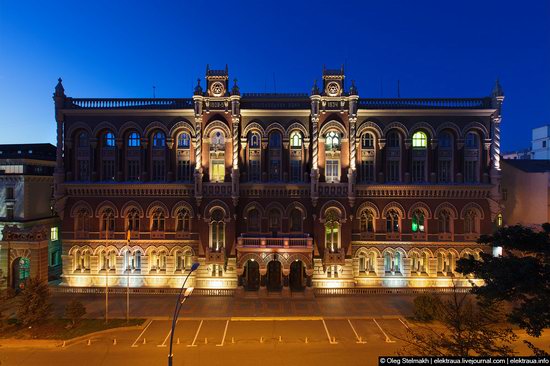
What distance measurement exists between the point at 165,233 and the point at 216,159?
10.1 meters

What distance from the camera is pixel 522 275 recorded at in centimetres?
1366

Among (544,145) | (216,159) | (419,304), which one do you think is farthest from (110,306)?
(544,145)

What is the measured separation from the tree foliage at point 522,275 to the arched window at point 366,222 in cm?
2697

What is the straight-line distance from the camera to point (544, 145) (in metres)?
69.9

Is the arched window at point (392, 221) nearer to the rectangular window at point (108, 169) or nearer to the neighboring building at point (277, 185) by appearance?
the neighboring building at point (277, 185)

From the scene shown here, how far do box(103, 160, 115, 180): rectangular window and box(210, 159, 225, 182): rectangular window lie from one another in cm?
1159

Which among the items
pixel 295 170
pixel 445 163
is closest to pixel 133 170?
pixel 295 170

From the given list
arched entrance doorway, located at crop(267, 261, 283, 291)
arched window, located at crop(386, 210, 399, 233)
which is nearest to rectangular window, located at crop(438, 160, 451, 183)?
arched window, located at crop(386, 210, 399, 233)

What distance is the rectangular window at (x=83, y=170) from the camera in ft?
142

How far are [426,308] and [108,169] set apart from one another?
35.8 m

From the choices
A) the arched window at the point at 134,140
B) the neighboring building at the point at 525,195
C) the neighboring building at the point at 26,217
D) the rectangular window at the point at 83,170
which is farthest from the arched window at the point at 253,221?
the neighboring building at the point at 525,195

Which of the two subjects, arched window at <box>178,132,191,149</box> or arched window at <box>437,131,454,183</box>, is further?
arched window at <box>178,132,191,149</box>

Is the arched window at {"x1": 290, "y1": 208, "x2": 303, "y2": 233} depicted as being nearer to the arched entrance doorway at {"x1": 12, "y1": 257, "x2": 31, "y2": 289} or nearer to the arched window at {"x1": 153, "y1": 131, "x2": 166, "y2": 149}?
the arched window at {"x1": 153, "y1": 131, "x2": 166, "y2": 149}

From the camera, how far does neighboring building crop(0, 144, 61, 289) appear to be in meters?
40.6
